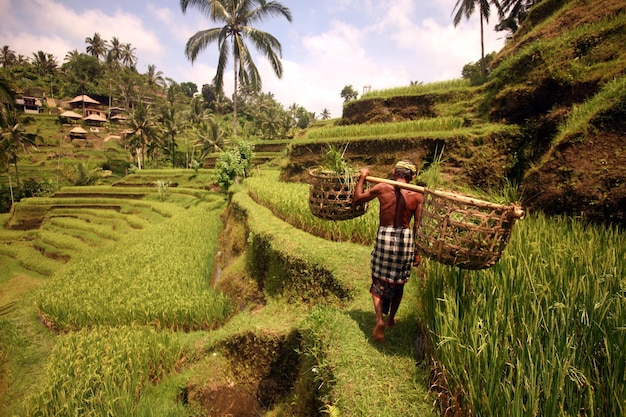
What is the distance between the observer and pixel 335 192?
3119 millimetres

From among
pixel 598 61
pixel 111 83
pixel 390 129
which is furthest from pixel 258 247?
pixel 111 83

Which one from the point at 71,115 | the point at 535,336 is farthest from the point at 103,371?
→ the point at 71,115

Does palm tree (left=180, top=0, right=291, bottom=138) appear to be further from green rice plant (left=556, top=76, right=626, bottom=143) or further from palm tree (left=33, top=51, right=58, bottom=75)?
palm tree (left=33, top=51, right=58, bottom=75)

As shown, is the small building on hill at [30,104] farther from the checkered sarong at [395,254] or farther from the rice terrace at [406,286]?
the checkered sarong at [395,254]

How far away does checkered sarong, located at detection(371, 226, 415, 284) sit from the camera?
2.88 meters

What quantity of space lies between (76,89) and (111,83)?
6.15 meters

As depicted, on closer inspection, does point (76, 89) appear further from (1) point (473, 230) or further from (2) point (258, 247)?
(1) point (473, 230)

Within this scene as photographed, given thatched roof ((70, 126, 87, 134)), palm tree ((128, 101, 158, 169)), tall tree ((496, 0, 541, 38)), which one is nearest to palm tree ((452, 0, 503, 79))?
tall tree ((496, 0, 541, 38))

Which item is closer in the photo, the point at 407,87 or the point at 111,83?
the point at 407,87

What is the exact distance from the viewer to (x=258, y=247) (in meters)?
6.55

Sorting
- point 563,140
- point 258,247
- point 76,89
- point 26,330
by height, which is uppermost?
point 76,89

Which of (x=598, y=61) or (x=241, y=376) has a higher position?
(x=598, y=61)

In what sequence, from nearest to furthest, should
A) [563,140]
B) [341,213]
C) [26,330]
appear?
1. [341,213]
2. [563,140]
3. [26,330]

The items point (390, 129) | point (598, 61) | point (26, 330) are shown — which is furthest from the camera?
point (390, 129)
